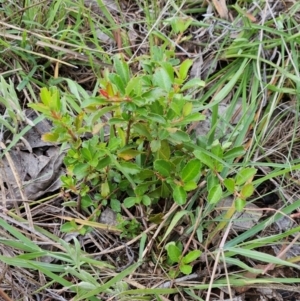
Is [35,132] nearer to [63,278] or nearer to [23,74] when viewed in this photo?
[23,74]

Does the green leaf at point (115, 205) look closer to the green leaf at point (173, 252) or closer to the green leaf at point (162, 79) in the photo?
the green leaf at point (173, 252)

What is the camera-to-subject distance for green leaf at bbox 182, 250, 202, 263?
122 centimetres

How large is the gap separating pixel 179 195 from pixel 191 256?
154 millimetres

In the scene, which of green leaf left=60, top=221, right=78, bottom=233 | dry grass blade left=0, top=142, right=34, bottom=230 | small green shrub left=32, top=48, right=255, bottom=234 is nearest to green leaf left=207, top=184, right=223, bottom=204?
small green shrub left=32, top=48, right=255, bottom=234

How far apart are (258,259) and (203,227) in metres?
0.17

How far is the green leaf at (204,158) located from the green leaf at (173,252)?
8.4 inches

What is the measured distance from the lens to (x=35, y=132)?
1.50m

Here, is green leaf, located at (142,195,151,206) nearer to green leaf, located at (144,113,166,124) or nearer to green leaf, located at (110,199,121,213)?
green leaf, located at (110,199,121,213)

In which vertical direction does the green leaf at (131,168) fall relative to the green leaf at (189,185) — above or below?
above

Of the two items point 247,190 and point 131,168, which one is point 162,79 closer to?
point 131,168

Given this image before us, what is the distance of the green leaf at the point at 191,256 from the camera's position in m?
1.22

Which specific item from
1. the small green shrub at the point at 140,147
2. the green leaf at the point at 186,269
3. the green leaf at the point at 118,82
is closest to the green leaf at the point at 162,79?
the small green shrub at the point at 140,147

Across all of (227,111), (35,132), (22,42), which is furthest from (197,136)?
(22,42)

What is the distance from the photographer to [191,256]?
4.01 ft
